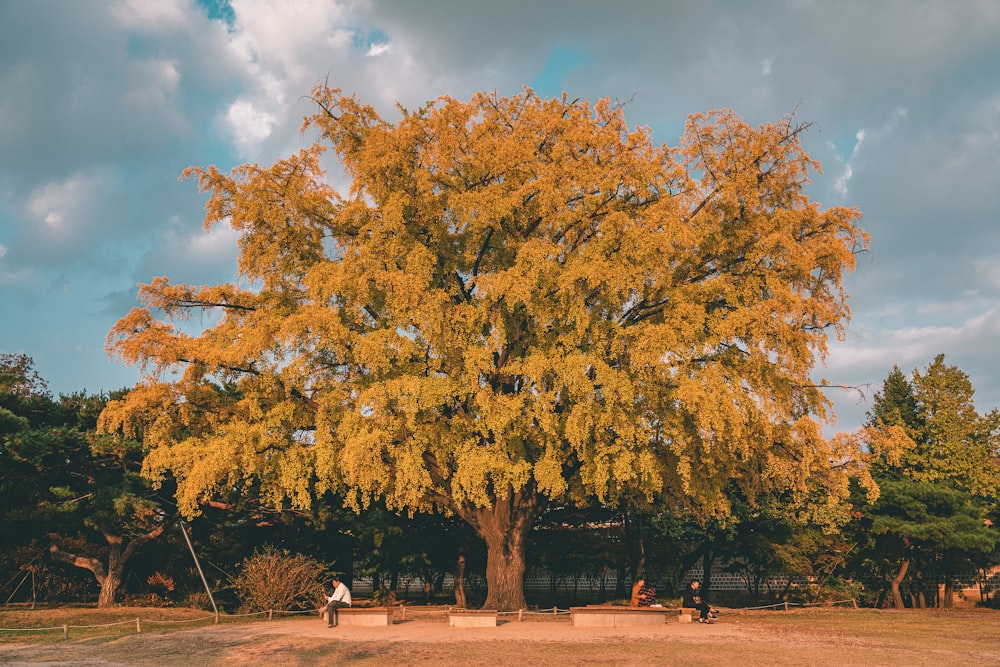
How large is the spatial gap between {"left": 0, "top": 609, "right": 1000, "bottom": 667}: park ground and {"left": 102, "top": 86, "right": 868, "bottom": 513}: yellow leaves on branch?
9.25 feet

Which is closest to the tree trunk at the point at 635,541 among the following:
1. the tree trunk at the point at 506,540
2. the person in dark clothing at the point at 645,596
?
the tree trunk at the point at 506,540

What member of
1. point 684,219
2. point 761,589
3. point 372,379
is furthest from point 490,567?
point 761,589

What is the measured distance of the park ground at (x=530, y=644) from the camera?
456 inches

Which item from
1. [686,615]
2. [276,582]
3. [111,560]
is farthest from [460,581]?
[111,560]

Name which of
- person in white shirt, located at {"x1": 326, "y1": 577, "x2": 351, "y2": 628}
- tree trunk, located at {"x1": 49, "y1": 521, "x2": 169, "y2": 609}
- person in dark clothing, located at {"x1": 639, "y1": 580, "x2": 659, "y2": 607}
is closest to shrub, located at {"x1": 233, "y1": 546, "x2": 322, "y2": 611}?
person in white shirt, located at {"x1": 326, "y1": 577, "x2": 351, "y2": 628}

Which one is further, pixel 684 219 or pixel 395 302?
pixel 684 219

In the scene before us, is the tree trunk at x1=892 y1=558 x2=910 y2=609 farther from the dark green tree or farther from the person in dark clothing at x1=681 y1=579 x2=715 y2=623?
the person in dark clothing at x1=681 y1=579 x2=715 y2=623

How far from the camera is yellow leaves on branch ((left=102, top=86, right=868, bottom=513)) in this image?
16.2 meters

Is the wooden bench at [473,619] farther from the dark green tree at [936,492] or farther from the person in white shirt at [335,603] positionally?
the dark green tree at [936,492]

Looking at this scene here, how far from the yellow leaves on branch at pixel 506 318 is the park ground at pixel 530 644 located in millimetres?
2818

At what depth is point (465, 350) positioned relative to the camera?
656 inches

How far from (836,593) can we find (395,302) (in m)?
18.1

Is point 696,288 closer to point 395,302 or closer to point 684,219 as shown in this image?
point 684,219

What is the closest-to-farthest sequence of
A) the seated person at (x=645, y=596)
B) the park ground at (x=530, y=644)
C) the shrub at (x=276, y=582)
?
1. the park ground at (x=530, y=644)
2. the seated person at (x=645, y=596)
3. the shrub at (x=276, y=582)
